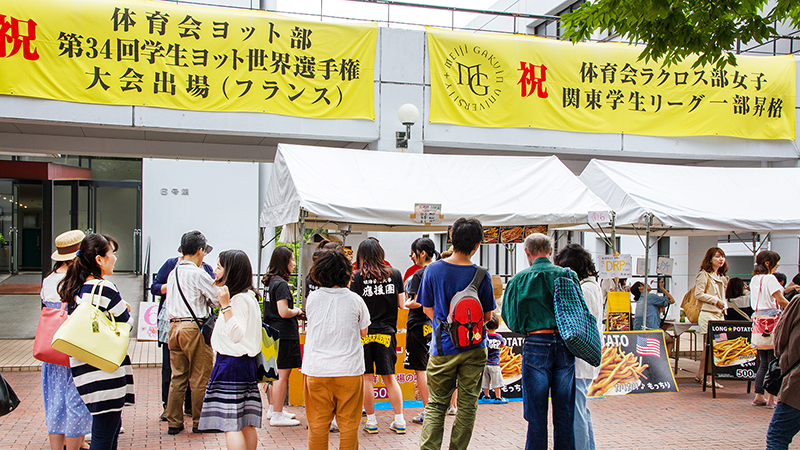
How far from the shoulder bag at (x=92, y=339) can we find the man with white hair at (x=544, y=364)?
2.79 m

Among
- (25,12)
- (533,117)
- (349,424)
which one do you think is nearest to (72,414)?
(349,424)

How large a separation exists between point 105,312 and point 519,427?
4.31 m

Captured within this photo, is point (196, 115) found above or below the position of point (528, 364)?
above

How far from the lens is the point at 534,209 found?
8.26 metres

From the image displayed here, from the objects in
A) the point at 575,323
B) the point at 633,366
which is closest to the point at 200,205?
the point at 633,366

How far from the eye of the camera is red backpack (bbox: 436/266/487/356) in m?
4.52

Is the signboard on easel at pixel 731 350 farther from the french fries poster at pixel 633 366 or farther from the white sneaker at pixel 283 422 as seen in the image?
the white sneaker at pixel 283 422

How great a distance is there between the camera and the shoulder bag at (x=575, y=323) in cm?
436

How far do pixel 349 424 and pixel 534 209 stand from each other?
4.76m

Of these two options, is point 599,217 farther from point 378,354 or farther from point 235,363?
point 235,363

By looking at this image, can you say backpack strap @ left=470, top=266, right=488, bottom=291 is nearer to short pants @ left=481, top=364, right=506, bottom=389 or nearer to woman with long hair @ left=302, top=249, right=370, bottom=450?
woman with long hair @ left=302, top=249, right=370, bottom=450

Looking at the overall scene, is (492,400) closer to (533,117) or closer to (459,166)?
(459,166)

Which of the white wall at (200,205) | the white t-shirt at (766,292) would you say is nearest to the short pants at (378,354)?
the white t-shirt at (766,292)

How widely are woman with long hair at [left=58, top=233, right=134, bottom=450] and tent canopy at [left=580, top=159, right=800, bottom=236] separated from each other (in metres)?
6.82
